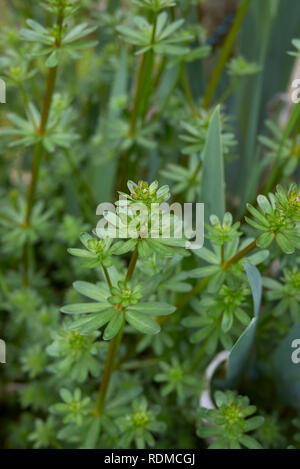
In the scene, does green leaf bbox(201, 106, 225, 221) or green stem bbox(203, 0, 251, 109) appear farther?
green stem bbox(203, 0, 251, 109)

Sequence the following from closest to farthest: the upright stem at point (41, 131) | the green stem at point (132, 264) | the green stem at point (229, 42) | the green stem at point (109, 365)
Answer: the green stem at point (132, 264)
the green stem at point (109, 365)
the upright stem at point (41, 131)
the green stem at point (229, 42)

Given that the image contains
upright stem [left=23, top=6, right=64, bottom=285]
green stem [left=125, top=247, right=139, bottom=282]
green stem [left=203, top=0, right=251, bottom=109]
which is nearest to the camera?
green stem [left=125, top=247, right=139, bottom=282]

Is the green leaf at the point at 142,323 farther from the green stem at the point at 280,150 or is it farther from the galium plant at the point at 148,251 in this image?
the green stem at the point at 280,150

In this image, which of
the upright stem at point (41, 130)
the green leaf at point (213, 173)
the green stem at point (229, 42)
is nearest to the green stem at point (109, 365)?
the green leaf at point (213, 173)

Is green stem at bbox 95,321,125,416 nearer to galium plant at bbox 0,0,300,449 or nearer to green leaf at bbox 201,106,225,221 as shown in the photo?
galium plant at bbox 0,0,300,449

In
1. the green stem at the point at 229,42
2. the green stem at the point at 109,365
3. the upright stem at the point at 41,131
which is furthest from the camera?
the green stem at the point at 229,42

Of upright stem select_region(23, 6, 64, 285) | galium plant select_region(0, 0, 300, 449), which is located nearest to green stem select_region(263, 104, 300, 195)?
galium plant select_region(0, 0, 300, 449)

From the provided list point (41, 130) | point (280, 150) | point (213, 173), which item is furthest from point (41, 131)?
point (280, 150)

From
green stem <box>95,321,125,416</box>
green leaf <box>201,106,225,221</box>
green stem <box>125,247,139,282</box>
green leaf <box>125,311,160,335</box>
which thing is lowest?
green stem <box>95,321,125,416</box>

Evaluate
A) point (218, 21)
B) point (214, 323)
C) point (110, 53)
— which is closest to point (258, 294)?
point (214, 323)
